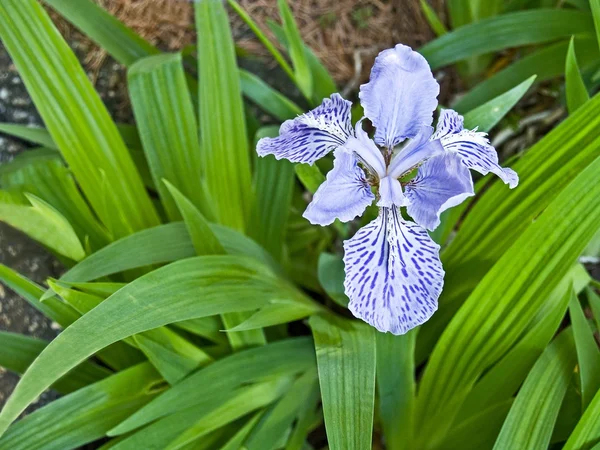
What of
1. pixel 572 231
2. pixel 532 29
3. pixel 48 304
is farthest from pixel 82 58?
pixel 572 231

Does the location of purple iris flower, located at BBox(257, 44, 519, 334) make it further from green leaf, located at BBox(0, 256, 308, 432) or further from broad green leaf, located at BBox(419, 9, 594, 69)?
broad green leaf, located at BBox(419, 9, 594, 69)

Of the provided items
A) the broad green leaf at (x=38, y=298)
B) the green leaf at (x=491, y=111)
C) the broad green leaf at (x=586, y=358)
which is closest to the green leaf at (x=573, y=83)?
the green leaf at (x=491, y=111)

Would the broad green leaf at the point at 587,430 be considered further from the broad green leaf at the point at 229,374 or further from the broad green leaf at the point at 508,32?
the broad green leaf at the point at 508,32

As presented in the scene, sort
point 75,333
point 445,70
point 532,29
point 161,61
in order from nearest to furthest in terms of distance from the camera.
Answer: point 75,333
point 161,61
point 532,29
point 445,70

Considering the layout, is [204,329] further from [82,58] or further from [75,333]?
[82,58]

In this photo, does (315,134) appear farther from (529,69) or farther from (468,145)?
(529,69)

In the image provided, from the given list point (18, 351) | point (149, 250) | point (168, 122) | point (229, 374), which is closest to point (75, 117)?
point (168, 122)
